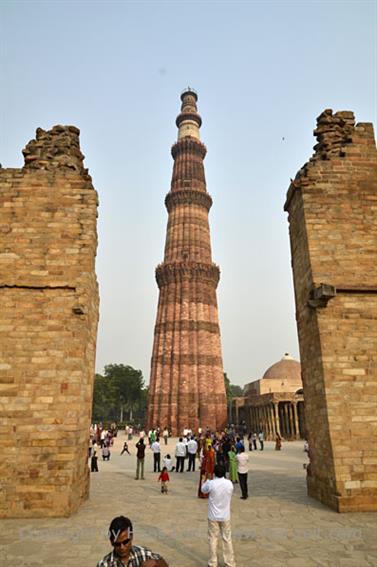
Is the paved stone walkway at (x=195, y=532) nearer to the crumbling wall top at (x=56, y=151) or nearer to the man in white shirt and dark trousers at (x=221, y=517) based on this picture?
the man in white shirt and dark trousers at (x=221, y=517)

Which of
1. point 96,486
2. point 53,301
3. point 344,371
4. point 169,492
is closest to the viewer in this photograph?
point 344,371

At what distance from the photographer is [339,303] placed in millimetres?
7434

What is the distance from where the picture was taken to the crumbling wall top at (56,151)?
28.2ft

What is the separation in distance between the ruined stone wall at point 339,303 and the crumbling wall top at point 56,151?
5.00 metres

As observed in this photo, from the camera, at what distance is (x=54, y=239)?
795 centimetres

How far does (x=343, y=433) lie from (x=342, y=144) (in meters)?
6.15

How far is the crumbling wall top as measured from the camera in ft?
28.2

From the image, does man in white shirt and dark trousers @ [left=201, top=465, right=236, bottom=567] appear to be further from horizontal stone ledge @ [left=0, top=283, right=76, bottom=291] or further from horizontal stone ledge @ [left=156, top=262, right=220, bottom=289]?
horizontal stone ledge @ [left=156, top=262, right=220, bottom=289]

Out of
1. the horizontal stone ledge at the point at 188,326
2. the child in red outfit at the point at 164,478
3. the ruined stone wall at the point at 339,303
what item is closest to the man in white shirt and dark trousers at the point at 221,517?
the ruined stone wall at the point at 339,303

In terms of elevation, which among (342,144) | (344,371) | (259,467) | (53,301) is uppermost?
(342,144)

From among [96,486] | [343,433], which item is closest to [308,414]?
[343,433]

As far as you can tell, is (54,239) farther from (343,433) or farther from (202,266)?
(202,266)

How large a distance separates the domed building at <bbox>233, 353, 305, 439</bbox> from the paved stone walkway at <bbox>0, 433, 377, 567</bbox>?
753 inches

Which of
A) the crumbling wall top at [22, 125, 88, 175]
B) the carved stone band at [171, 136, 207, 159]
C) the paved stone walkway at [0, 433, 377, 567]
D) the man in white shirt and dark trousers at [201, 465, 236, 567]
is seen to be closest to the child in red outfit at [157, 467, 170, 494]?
the paved stone walkway at [0, 433, 377, 567]
